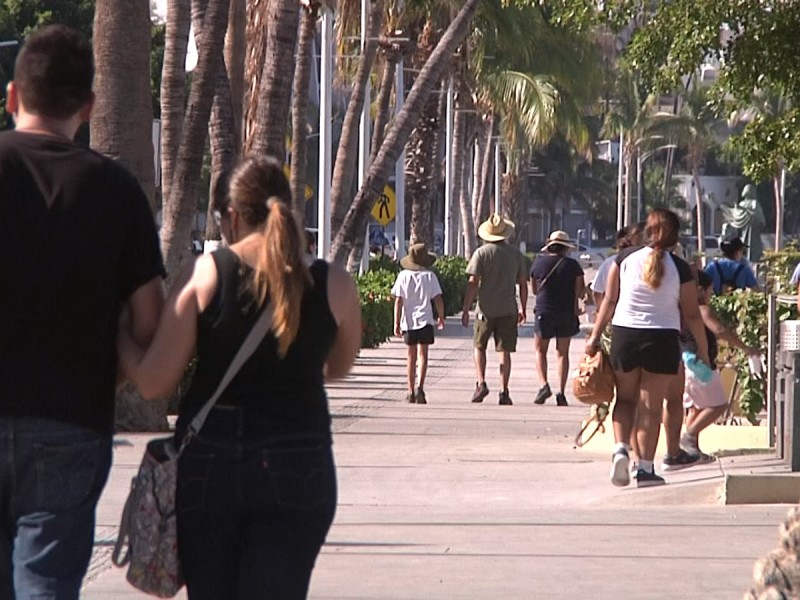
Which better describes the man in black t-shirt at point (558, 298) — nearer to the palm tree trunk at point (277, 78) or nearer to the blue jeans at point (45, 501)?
the palm tree trunk at point (277, 78)

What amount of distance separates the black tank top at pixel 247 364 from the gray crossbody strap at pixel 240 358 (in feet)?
0.05

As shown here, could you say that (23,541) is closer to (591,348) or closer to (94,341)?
(94,341)

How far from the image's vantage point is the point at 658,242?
1042cm

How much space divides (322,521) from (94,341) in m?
0.71

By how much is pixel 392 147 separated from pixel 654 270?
13397 mm

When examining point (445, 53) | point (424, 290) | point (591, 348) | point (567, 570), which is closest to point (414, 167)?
point (445, 53)

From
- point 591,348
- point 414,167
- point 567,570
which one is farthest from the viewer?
point 414,167

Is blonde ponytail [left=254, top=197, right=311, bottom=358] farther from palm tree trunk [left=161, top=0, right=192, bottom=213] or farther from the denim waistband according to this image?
palm tree trunk [left=161, top=0, right=192, bottom=213]

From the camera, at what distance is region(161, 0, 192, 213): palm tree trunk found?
50.3ft

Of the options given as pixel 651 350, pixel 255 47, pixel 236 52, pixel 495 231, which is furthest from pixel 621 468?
pixel 255 47

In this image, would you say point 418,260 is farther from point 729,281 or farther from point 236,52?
point 236,52

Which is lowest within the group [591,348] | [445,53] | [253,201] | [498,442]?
[498,442]

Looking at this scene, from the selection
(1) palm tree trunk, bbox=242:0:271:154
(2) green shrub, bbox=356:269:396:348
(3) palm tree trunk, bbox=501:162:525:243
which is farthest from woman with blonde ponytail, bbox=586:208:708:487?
(3) palm tree trunk, bbox=501:162:525:243

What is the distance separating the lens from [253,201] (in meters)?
4.29
